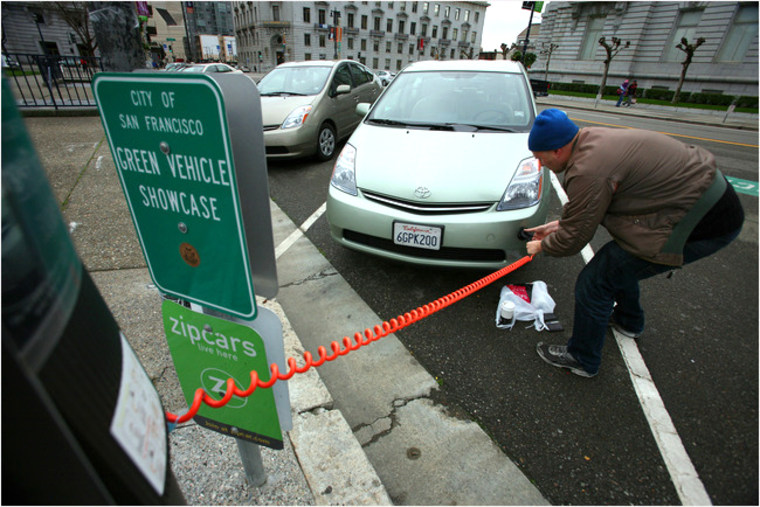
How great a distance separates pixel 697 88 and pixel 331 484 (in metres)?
39.6

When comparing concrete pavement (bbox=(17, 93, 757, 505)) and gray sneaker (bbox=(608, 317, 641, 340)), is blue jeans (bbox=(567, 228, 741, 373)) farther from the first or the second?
concrete pavement (bbox=(17, 93, 757, 505))

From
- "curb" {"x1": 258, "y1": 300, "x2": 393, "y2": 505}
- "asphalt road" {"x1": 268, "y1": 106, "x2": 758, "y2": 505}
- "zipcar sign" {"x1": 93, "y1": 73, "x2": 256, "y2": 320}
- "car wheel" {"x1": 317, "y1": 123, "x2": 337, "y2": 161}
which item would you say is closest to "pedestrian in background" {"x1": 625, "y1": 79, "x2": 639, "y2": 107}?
"car wheel" {"x1": 317, "y1": 123, "x2": 337, "y2": 161}

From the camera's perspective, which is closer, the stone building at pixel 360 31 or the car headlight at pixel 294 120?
the car headlight at pixel 294 120

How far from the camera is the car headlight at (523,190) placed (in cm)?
280

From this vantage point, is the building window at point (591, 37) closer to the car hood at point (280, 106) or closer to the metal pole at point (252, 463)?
the car hood at point (280, 106)

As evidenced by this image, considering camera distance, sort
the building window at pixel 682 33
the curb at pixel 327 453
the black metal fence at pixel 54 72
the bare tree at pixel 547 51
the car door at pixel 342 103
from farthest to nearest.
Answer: the bare tree at pixel 547 51 → the building window at pixel 682 33 → the black metal fence at pixel 54 72 → the car door at pixel 342 103 → the curb at pixel 327 453

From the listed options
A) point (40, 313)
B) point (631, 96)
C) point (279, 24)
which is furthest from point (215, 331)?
point (279, 24)

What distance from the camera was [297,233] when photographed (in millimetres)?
4219

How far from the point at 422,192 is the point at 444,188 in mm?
170

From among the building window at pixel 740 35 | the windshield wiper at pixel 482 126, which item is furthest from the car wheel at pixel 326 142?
the building window at pixel 740 35

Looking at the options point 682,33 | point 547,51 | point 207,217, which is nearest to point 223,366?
point 207,217

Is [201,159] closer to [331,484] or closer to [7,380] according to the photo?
[7,380]

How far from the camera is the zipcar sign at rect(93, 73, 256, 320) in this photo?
0.92 m

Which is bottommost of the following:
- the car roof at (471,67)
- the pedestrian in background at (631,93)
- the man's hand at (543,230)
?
the pedestrian in background at (631,93)
